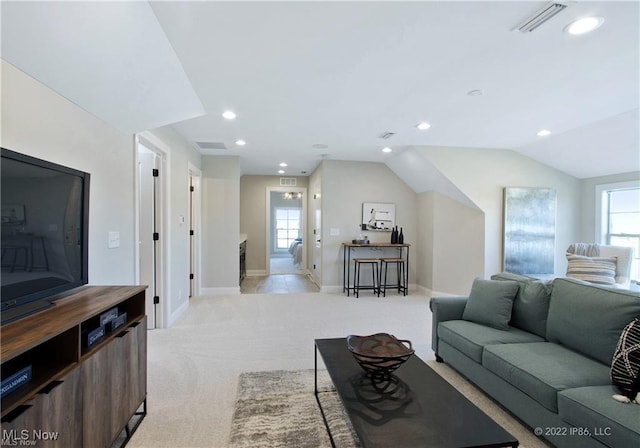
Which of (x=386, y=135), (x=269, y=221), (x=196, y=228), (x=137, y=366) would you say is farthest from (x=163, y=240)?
(x=269, y=221)

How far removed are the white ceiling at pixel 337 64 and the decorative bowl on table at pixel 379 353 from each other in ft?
6.26

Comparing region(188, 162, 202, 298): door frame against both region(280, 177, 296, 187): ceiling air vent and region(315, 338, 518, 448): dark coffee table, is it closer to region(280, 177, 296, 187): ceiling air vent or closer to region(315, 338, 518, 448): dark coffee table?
region(280, 177, 296, 187): ceiling air vent

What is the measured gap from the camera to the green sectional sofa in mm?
1617

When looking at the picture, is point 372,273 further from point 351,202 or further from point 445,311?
point 445,311

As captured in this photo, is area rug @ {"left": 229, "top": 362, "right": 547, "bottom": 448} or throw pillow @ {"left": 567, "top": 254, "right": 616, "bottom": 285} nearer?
area rug @ {"left": 229, "top": 362, "right": 547, "bottom": 448}

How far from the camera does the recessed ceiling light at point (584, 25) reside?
6.34 feet

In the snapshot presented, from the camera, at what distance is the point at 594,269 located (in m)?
4.12

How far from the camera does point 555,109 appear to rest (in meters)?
A: 3.42

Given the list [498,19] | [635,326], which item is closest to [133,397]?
[635,326]

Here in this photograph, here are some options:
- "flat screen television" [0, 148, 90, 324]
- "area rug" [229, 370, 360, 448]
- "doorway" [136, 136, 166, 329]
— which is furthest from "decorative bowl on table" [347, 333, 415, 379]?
"doorway" [136, 136, 166, 329]

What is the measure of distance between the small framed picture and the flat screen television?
4.95 metres

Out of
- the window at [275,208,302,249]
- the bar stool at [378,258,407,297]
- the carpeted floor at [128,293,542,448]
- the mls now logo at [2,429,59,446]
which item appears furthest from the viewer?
the window at [275,208,302,249]

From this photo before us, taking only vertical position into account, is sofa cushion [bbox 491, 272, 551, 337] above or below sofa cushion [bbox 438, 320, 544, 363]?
above

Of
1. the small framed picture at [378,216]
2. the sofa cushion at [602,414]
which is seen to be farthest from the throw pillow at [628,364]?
the small framed picture at [378,216]
